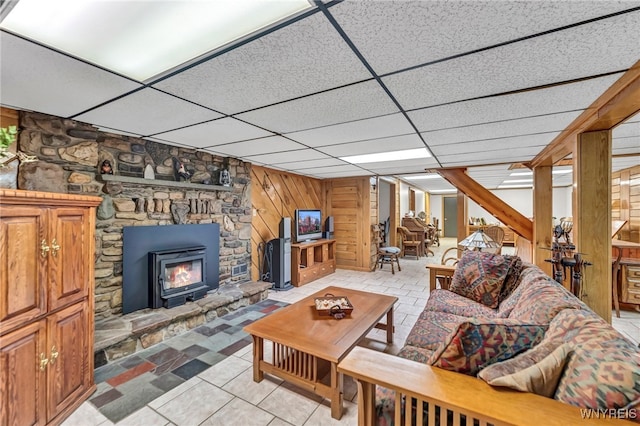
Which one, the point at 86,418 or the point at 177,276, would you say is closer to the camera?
the point at 86,418

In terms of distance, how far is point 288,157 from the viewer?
3.74m

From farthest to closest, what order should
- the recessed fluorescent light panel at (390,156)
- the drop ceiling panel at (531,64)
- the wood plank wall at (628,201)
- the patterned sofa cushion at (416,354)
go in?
the wood plank wall at (628,201) → the recessed fluorescent light panel at (390,156) → the patterned sofa cushion at (416,354) → the drop ceiling panel at (531,64)

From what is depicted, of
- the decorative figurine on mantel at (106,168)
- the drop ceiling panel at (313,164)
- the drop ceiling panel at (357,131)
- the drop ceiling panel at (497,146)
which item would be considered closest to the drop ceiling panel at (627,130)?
the drop ceiling panel at (497,146)

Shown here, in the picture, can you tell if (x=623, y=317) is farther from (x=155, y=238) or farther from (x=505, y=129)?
(x=155, y=238)

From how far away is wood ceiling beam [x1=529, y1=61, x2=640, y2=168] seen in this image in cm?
149

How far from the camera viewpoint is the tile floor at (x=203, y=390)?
168 cm

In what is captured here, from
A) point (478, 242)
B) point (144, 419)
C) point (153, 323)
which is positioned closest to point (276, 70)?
point (144, 419)

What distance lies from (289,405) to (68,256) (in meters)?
1.75

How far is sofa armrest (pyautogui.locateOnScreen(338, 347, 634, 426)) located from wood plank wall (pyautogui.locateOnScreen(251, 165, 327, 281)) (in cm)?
355

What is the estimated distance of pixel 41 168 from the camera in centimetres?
219

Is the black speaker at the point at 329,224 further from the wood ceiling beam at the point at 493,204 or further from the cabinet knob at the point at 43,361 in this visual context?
the cabinet knob at the point at 43,361

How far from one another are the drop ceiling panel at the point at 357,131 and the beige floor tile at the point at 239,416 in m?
2.23

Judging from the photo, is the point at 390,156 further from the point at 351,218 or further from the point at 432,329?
the point at 351,218

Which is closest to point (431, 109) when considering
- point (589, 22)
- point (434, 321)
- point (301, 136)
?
point (589, 22)
